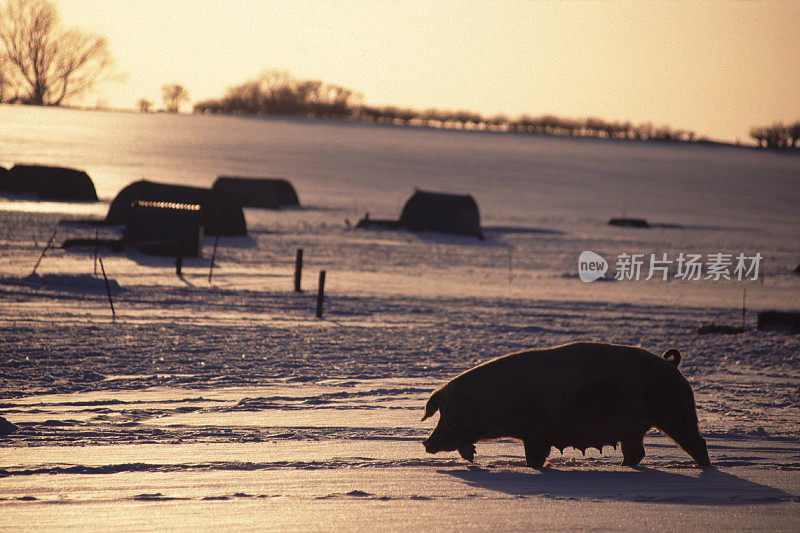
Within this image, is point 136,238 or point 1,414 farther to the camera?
point 136,238

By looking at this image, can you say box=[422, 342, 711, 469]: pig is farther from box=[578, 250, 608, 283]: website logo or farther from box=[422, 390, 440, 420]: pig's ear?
box=[578, 250, 608, 283]: website logo

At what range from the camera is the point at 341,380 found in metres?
Result: 9.70

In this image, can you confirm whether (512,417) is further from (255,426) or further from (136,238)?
(136,238)

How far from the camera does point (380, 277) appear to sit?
19.5 meters

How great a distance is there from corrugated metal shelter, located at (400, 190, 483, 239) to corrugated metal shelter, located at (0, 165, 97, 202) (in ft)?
45.9

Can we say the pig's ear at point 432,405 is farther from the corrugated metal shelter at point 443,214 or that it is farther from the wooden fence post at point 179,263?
the corrugated metal shelter at point 443,214

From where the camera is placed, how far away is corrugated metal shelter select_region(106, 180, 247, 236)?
87.2 ft

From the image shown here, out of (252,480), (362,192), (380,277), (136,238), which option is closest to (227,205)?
(136,238)

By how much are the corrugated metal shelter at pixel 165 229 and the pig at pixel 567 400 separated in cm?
1603

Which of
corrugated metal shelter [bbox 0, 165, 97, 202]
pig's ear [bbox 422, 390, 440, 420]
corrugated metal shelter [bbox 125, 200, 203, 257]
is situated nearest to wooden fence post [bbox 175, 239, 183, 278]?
corrugated metal shelter [bbox 125, 200, 203, 257]

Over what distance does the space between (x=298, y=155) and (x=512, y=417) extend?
78.2 metres

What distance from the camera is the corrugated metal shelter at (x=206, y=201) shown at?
26.6 m

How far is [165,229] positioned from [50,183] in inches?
671
